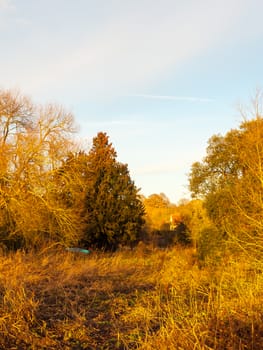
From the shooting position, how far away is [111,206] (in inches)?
926

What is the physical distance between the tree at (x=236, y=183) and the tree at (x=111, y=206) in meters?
4.74

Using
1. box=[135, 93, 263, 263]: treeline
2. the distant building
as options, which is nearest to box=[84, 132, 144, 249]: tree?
box=[135, 93, 263, 263]: treeline

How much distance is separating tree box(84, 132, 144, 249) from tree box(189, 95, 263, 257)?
4.74m

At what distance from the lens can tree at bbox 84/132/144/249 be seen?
76.7 ft

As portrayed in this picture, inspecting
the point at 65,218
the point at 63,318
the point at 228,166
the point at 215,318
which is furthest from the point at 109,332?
the point at 228,166

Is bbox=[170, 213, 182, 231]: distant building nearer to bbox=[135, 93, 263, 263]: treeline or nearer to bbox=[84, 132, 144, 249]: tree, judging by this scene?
bbox=[135, 93, 263, 263]: treeline

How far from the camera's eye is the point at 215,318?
3889 millimetres

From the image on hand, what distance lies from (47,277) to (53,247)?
7898 mm

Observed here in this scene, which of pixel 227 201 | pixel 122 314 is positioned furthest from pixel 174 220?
pixel 122 314

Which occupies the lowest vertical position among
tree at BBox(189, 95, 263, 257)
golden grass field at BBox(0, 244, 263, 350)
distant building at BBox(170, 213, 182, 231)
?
golden grass field at BBox(0, 244, 263, 350)

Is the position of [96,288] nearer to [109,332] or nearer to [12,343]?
[109,332]

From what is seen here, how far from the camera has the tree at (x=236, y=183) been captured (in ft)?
25.5

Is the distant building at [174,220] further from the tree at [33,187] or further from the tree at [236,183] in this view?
the tree at [33,187]

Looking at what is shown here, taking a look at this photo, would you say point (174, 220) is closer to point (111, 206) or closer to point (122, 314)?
point (111, 206)
